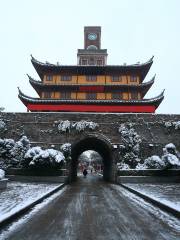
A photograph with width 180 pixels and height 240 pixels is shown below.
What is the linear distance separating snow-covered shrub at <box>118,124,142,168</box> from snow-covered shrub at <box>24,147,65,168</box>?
5.28 m

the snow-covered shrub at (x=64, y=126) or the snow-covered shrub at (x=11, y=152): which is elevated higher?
the snow-covered shrub at (x=64, y=126)

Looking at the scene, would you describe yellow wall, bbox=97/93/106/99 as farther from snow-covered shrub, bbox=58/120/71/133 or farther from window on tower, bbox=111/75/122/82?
snow-covered shrub, bbox=58/120/71/133

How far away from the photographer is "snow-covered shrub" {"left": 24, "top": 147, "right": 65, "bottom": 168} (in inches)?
720

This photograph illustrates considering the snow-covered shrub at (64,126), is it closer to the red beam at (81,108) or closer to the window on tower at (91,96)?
the red beam at (81,108)

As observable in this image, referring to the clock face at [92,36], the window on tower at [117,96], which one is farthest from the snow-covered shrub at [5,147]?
the clock face at [92,36]

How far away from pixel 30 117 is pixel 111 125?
22.6ft

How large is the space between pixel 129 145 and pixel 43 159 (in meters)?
7.13

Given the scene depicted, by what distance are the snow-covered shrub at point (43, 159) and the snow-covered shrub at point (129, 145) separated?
528 centimetres

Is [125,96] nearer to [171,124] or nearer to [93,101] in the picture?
[93,101]

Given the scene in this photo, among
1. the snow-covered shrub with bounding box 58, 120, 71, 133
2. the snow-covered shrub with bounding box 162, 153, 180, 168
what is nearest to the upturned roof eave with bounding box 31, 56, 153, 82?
the snow-covered shrub with bounding box 58, 120, 71, 133

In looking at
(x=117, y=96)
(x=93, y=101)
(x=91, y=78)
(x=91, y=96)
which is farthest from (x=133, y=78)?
(x=93, y=101)

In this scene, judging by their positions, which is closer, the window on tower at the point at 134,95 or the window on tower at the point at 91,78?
the window on tower at the point at 134,95

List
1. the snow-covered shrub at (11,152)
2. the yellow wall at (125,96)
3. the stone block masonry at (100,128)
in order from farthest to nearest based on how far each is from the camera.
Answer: the yellow wall at (125,96)
the stone block masonry at (100,128)
the snow-covered shrub at (11,152)

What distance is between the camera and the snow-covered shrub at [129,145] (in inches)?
822
